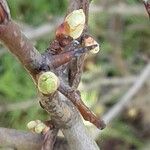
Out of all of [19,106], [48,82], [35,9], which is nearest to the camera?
[48,82]

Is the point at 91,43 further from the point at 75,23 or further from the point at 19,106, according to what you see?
the point at 19,106

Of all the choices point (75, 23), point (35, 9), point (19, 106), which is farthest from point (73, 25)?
point (35, 9)

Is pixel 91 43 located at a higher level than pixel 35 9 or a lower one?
higher

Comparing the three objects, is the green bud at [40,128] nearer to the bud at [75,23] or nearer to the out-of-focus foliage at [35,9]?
the bud at [75,23]

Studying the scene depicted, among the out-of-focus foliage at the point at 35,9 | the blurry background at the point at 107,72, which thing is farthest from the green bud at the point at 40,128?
the out-of-focus foliage at the point at 35,9

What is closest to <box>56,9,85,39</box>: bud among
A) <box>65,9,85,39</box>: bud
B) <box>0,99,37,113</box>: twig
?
<box>65,9,85,39</box>: bud

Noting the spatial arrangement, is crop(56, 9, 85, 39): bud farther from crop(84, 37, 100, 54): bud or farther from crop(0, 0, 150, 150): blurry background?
crop(0, 0, 150, 150): blurry background

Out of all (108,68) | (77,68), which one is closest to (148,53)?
(108,68)
